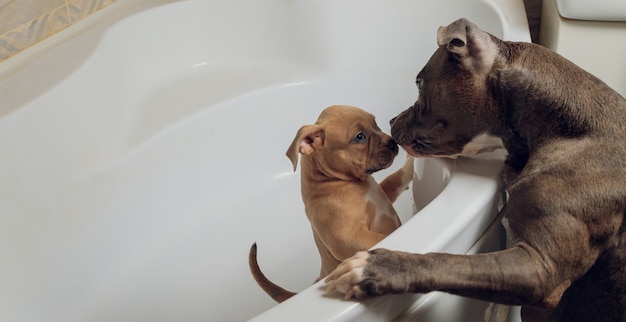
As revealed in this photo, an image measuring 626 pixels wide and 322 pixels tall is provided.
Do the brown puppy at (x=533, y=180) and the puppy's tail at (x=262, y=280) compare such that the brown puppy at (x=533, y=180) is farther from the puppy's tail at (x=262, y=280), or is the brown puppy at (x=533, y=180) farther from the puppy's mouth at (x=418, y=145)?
the puppy's tail at (x=262, y=280)

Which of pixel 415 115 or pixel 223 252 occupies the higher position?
pixel 415 115

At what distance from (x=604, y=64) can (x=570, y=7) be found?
156mm

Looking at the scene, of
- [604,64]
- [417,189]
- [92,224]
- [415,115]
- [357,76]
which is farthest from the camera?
[357,76]

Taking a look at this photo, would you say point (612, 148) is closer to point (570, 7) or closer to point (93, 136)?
point (570, 7)

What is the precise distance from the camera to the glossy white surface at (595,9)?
1642 millimetres

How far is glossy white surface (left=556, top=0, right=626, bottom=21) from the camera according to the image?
1.64m

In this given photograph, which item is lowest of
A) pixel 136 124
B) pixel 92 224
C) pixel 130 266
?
pixel 130 266

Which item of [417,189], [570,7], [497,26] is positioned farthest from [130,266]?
[570,7]

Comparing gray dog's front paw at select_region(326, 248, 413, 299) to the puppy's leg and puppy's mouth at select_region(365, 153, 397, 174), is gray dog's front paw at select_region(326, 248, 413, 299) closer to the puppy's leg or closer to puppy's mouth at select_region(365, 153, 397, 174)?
puppy's mouth at select_region(365, 153, 397, 174)

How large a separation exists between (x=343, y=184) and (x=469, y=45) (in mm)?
414

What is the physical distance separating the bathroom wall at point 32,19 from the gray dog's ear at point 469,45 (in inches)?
41.5

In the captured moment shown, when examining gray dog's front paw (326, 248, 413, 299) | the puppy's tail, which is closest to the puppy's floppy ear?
the puppy's tail

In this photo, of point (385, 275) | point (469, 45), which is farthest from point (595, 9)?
point (385, 275)

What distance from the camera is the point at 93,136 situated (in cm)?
189
